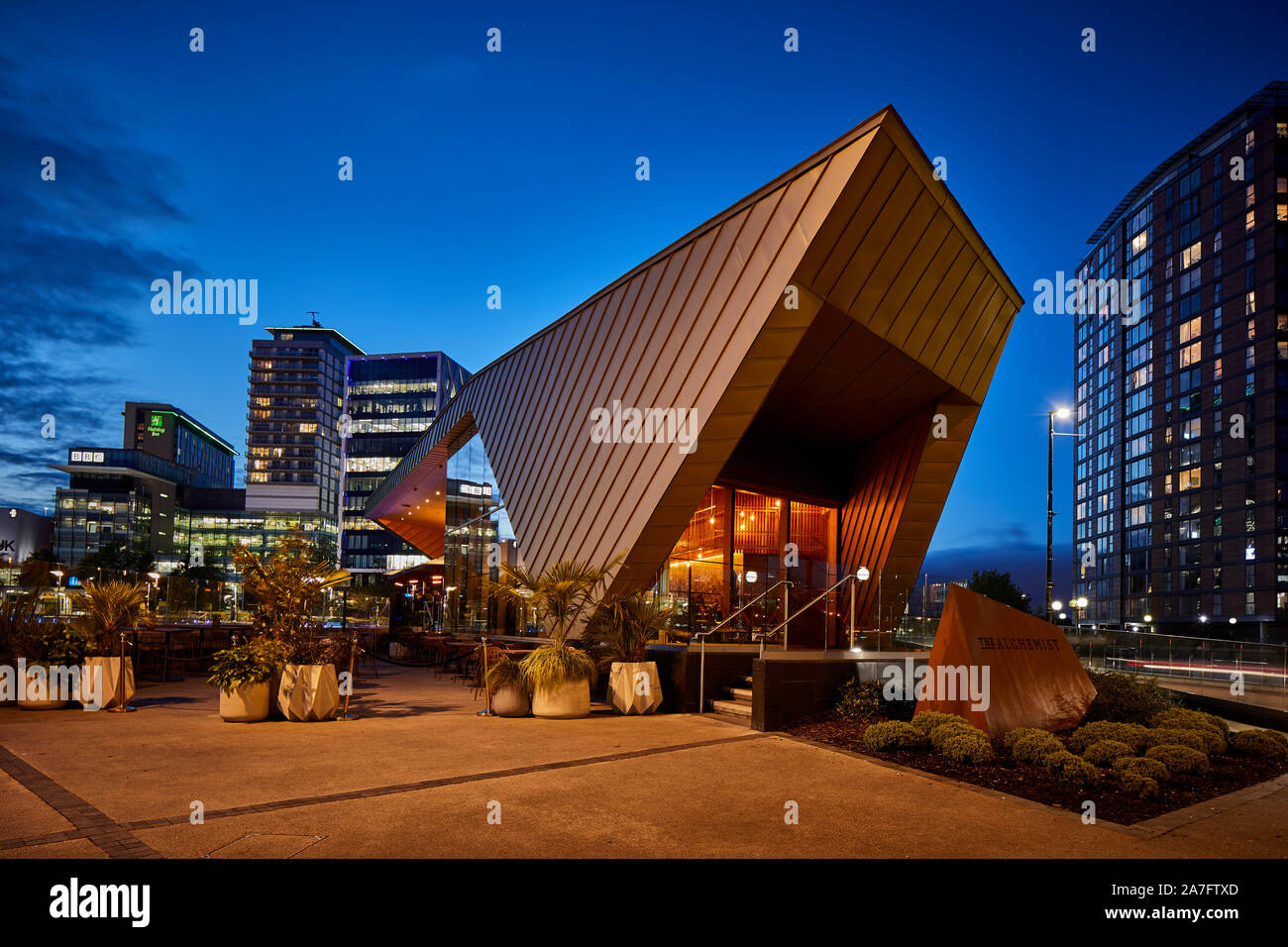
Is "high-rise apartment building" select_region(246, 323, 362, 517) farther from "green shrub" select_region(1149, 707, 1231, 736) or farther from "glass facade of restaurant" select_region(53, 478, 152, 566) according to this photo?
"green shrub" select_region(1149, 707, 1231, 736)

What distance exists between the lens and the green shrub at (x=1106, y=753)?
8398 mm

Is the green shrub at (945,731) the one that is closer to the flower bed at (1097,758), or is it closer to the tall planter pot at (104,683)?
the flower bed at (1097,758)

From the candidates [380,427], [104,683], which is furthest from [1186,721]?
[380,427]

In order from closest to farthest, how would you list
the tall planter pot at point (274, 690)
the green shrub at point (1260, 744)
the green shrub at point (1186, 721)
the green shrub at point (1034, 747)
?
1. the green shrub at point (1034, 747)
2. the green shrub at point (1260, 744)
3. the green shrub at point (1186, 721)
4. the tall planter pot at point (274, 690)

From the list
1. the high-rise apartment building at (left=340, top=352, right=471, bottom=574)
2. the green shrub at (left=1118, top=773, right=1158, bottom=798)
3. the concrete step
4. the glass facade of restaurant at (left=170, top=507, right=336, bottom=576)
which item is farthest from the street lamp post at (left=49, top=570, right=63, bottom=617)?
the glass facade of restaurant at (left=170, top=507, right=336, bottom=576)

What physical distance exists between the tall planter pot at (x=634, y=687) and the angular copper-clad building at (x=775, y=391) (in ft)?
8.79

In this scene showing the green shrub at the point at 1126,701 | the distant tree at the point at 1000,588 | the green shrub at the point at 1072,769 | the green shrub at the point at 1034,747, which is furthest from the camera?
the distant tree at the point at 1000,588

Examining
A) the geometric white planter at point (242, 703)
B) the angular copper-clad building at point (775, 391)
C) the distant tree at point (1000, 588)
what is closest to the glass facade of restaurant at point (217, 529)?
the distant tree at point (1000, 588)

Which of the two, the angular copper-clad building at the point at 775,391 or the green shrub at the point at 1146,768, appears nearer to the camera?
the green shrub at the point at 1146,768

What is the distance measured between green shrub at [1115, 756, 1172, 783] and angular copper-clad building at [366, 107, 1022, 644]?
18.0 feet

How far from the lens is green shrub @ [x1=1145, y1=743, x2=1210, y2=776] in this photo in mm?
8242
